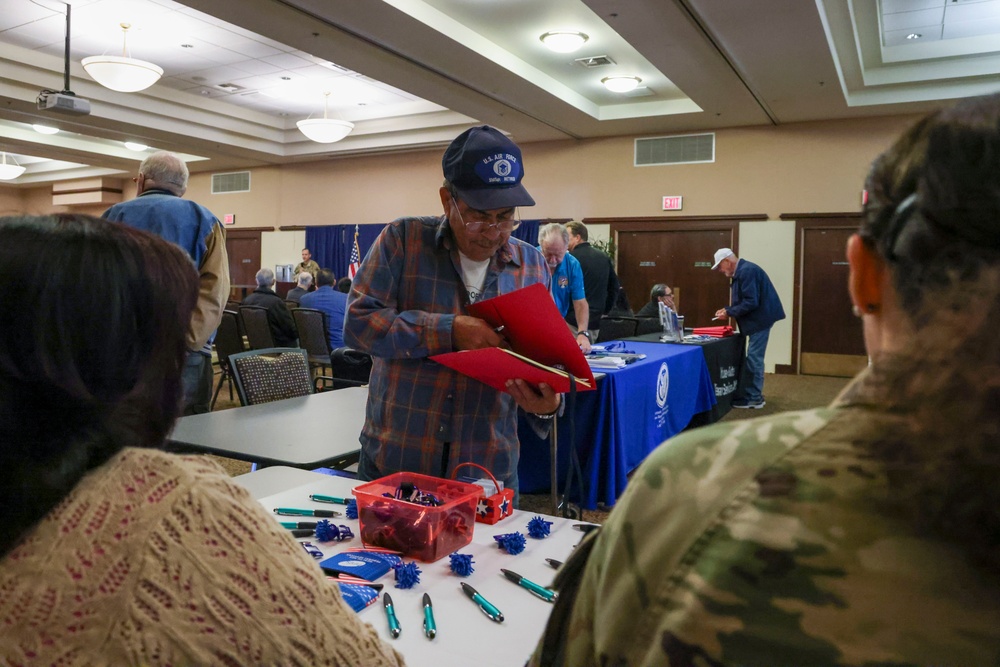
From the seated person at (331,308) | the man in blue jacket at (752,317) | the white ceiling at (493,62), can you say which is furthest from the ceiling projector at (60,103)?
the man in blue jacket at (752,317)

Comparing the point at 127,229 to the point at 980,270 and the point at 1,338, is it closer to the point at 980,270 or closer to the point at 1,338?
the point at 1,338

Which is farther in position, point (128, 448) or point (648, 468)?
point (128, 448)

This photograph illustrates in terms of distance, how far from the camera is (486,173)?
1.63 m

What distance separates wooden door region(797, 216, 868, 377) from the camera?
28.2 feet

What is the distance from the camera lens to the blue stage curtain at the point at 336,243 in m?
11.5

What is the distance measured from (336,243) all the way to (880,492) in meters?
11.9

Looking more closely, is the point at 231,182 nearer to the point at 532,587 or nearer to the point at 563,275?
the point at 563,275

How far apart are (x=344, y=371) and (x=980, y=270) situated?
414 cm

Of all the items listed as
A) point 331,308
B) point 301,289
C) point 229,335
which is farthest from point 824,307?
point 229,335

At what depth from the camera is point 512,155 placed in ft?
5.49

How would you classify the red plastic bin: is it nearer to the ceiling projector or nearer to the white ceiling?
the white ceiling

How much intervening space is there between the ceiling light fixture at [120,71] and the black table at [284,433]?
4.77 m

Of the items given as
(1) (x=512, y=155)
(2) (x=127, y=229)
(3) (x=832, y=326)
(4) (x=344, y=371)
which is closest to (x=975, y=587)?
A: (2) (x=127, y=229)

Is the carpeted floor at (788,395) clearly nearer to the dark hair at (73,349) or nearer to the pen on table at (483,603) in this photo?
the pen on table at (483,603)
